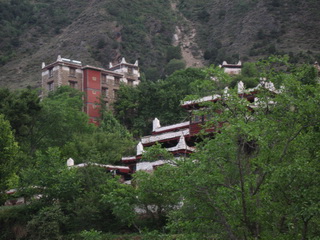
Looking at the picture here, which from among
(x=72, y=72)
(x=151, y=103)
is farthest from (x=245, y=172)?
(x=72, y=72)

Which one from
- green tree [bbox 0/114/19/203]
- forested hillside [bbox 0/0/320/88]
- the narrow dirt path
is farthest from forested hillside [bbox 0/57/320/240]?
the narrow dirt path

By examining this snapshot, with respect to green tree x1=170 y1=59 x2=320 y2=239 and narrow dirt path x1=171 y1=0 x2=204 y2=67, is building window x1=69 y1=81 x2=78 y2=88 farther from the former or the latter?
green tree x1=170 y1=59 x2=320 y2=239

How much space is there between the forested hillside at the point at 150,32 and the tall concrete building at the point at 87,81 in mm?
23032

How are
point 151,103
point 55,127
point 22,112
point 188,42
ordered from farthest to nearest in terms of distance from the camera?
point 188,42 < point 151,103 < point 55,127 < point 22,112

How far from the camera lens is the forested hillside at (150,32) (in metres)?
115

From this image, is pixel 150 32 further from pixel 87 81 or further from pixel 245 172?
pixel 245 172

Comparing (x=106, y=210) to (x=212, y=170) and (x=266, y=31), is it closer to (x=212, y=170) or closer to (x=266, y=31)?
(x=212, y=170)

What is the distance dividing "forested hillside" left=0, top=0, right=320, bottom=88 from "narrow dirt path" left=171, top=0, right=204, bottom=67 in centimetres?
23

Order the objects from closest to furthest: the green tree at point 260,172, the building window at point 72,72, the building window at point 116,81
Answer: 1. the green tree at point 260,172
2. the building window at point 72,72
3. the building window at point 116,81

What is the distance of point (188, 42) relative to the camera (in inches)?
5566

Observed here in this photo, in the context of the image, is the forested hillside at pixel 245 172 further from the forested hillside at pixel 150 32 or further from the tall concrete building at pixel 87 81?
the forested hillside at pixel 150 32

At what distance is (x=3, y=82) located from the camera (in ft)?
364

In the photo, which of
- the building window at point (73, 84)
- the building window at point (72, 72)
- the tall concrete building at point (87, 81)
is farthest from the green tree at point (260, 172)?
the building window at point (72, 72)

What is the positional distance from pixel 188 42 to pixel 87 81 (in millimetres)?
65668
